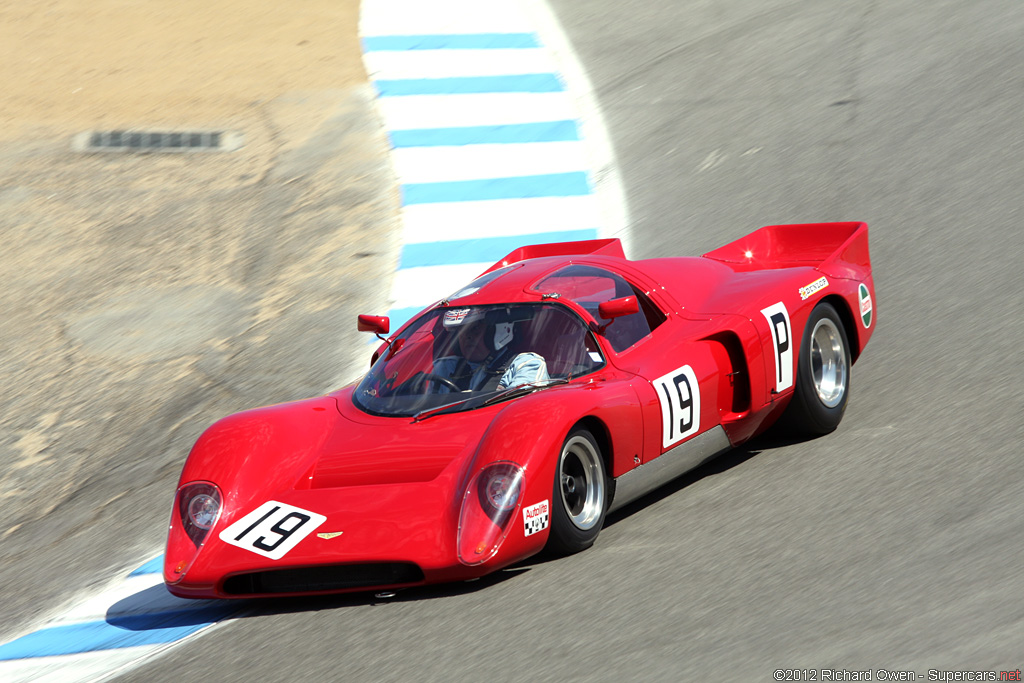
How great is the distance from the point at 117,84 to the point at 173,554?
29.6ft

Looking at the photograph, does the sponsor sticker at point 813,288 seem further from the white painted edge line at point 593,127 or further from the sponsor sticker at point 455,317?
the white painted edge line at point 593,127

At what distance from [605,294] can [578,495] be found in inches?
51.1

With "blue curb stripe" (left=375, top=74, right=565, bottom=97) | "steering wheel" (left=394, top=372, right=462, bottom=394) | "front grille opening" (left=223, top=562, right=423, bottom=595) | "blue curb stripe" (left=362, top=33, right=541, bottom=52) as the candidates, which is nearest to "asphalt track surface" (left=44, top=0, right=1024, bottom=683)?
"front grille opening" (left=223, top=562, right=423, bottom=595)

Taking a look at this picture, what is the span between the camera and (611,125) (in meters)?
11.7

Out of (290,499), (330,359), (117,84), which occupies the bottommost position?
(330,359)

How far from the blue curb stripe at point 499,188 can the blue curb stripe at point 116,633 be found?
588 cm

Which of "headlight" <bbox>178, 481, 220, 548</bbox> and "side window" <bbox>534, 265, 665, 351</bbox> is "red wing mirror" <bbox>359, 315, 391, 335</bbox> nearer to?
"side window" <bbox>534, 265, 665, 351</bbox>

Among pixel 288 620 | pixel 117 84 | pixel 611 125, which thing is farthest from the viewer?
pixel 117 84

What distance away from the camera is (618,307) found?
5.69 m

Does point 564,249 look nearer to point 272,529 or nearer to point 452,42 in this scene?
point 272,529

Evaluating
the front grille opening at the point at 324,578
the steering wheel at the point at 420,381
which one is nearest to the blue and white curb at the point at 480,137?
the steering wheel at the point at 420,381

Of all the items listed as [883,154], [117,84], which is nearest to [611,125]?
[883,154]

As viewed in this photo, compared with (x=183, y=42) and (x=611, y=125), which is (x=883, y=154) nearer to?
(x=611, y=125)

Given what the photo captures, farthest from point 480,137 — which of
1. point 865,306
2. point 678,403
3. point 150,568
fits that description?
point 150,568
